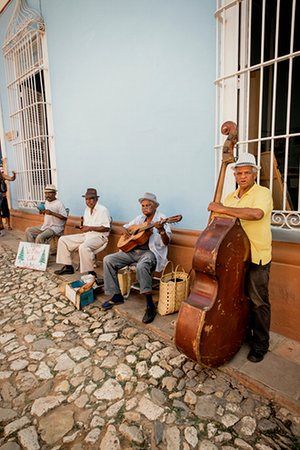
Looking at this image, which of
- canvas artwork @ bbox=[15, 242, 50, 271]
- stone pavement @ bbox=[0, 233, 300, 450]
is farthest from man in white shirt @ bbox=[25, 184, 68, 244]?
stone pavement @ bbox=[0, 233, 300, 450]

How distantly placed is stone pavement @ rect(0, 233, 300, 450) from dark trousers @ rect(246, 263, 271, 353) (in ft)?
1.29

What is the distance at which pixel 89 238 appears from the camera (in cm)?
409

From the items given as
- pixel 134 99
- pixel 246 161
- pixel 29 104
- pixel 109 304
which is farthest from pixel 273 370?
pixel 29 104

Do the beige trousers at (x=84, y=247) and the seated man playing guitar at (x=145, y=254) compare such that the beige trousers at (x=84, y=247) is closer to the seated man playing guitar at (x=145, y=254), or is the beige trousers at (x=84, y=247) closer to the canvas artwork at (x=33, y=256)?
the canvas artwork at (x=33, y=256)

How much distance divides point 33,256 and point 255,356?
373cm

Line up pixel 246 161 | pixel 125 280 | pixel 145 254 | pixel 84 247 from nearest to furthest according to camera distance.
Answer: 1. pixel 246 161
2. pixel 145 254
3. pixel 125 280
4. pixel 84 247

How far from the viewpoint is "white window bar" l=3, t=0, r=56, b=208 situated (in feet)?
17.4

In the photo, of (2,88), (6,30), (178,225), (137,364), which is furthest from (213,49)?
(2,88)

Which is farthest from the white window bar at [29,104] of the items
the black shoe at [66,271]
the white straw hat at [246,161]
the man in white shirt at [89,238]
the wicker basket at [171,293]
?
the white straw hat at [246,161]

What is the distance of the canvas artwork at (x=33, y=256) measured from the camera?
15.2 feet

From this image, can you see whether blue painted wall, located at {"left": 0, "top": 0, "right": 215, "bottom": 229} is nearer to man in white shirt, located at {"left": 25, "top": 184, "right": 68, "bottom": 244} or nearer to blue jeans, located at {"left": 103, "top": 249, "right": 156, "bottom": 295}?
man in white shirt, located at {"left": 25, "top": 184, "right": 68, "bottom": 244}

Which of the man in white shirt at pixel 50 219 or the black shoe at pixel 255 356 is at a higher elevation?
the man in white shirt at pixel 50 219

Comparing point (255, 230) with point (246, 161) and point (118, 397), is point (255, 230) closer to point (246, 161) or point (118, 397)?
point (246, 161)

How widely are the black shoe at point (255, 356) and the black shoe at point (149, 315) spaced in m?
1.02
